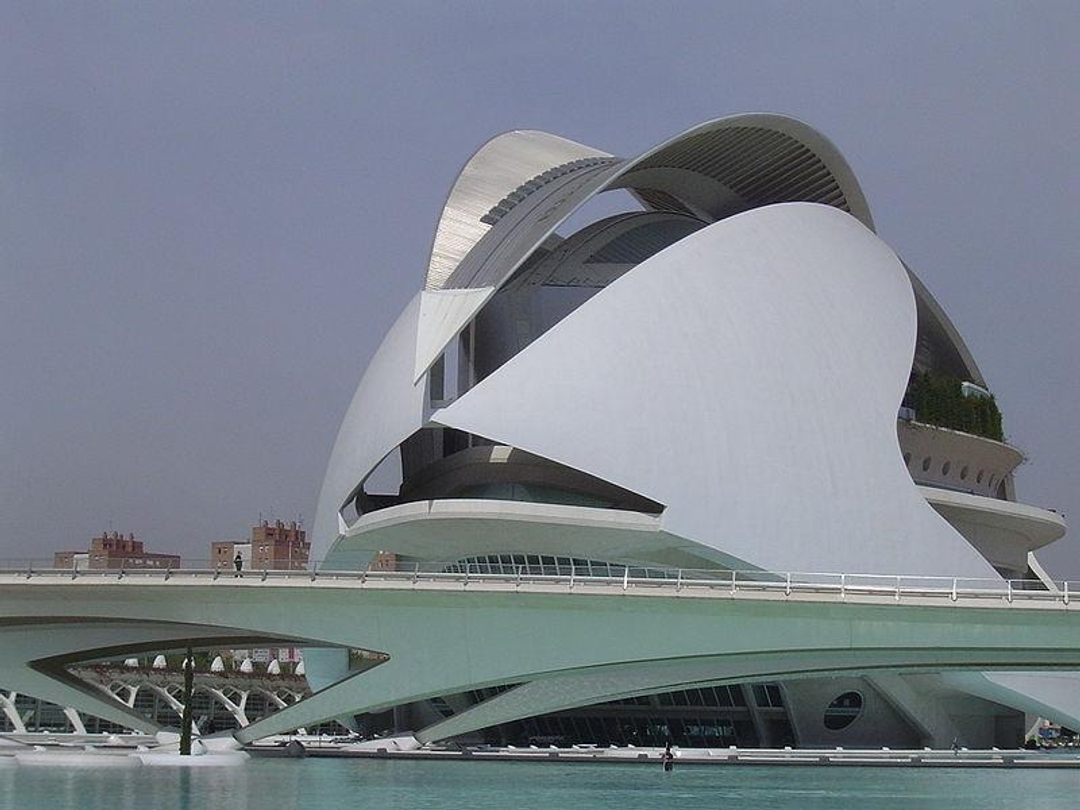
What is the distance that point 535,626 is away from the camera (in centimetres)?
3334

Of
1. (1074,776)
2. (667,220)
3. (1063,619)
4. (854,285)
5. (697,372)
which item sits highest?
(667,220)

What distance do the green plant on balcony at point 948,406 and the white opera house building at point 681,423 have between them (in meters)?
0.10

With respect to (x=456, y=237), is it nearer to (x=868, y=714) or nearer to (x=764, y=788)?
(x=868, y=714)

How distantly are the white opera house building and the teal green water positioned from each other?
17.7 ft

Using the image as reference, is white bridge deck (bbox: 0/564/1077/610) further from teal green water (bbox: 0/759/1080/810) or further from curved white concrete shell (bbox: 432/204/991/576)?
curved white concrete shell (bbox: 432/204/991/576)

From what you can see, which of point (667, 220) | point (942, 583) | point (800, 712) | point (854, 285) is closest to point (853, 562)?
point (942, 583)

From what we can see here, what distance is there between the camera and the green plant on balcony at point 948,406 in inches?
2023

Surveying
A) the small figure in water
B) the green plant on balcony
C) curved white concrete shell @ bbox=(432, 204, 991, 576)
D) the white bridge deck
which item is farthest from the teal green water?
the green plant on balcony

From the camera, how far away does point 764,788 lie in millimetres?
33344

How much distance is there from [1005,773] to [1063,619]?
9880 mm

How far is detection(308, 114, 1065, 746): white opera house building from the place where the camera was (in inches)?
1657

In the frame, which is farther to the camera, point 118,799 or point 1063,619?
point 1063,619

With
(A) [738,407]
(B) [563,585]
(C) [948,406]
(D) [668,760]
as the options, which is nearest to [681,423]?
(A) [738,407]

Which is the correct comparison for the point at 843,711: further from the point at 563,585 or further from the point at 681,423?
the point at 563,585
